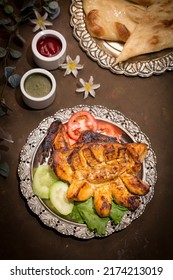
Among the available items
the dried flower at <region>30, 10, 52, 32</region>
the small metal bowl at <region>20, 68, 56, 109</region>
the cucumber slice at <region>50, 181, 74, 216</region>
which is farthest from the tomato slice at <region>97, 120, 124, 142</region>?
the dried flower at <region>30, 10, 52, 32</region>

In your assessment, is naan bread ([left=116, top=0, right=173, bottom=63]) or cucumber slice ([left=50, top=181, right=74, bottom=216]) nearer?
cucumber slice ([left=50, top=181, right=74, bottom=216])

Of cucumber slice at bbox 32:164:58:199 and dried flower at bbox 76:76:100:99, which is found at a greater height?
dried flower at bbox 76:76:100:99

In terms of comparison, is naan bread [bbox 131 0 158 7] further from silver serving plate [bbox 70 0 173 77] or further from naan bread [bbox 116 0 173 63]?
silver serving plate [bbox 70 0 173 77]

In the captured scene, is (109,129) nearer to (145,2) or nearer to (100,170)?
(100,170)

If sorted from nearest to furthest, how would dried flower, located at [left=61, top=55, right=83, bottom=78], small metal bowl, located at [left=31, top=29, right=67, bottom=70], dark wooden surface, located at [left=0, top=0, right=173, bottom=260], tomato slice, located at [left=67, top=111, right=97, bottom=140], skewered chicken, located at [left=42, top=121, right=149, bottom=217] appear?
1. skewered chicken, located at [left=42, top=121, right=149, bottom=217]
2. dark wooden surface, located at [left=0, top=0, right=173, bottom=260]
3. tomato slice, located at [left=67, top=111, right=97, bottom=140]
4. small metal bowl, located at [left=31, top=29, right=67, bottom=70]
5. dried flower, located at [left=61, top=55, right=83, bottom=78]

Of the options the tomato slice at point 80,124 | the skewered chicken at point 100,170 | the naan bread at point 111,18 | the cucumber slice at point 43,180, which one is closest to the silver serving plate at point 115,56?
the naan bread at point 111,18

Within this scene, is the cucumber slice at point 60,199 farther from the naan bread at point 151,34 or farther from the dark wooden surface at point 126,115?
the naan bread at point 151,34
